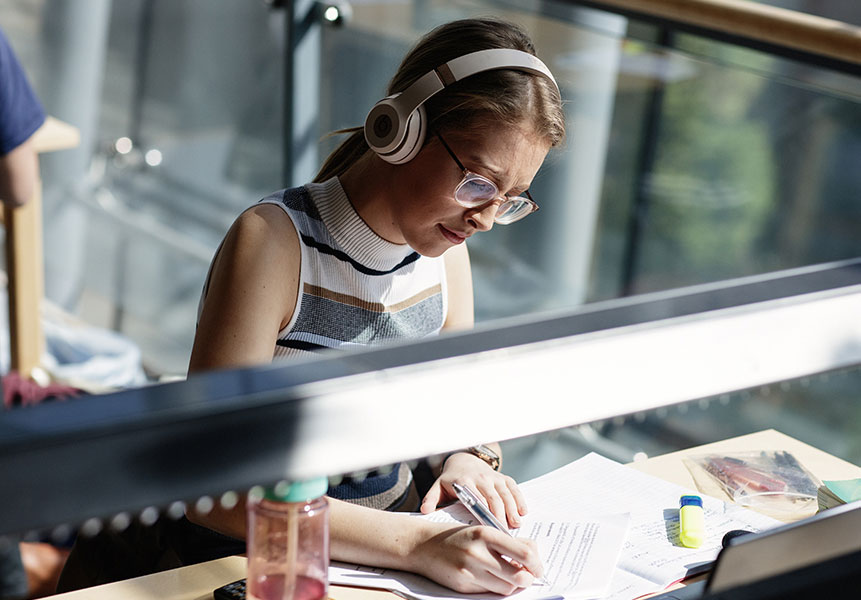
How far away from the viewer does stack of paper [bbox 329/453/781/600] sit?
3.26 ft

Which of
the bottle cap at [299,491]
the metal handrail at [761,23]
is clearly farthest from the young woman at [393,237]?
the metal handrail at [761,23]

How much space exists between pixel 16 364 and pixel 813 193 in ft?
7.93

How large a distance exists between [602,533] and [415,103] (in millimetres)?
526

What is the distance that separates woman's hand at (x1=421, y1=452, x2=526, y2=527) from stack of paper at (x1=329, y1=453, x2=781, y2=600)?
2 cm

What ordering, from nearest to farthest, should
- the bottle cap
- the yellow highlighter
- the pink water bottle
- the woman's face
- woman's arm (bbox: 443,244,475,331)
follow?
the bottle cap → the pink water bottle → the yellow highlighter → the woman's face → woman's arm (bbox: 443,244,475,331)

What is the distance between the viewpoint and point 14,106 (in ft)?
7.37

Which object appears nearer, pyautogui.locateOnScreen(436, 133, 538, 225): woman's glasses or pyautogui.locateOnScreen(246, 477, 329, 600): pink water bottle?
pyautogui.locateOnScreen(246, 477, 329, 600): pink water bottle

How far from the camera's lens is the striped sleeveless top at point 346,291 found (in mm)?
1278

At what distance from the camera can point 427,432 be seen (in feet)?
1.75

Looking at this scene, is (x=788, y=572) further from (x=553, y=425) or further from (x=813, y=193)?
(x=813, y=193)

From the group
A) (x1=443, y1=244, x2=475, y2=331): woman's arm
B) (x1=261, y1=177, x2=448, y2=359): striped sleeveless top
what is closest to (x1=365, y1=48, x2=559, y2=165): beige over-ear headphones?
(x1=261, y1=177, x2=448, y2=359): striped sleeveless top

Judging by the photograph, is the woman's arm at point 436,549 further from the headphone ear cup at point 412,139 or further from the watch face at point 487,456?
the headphone ear cup at point 412,139

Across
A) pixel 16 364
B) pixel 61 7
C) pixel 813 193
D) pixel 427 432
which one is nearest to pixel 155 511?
pixel 427 432

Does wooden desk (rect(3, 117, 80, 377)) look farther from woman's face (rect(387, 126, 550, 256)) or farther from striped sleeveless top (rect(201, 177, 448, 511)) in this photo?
woman's face (rect(387, 126, 550, 256))
